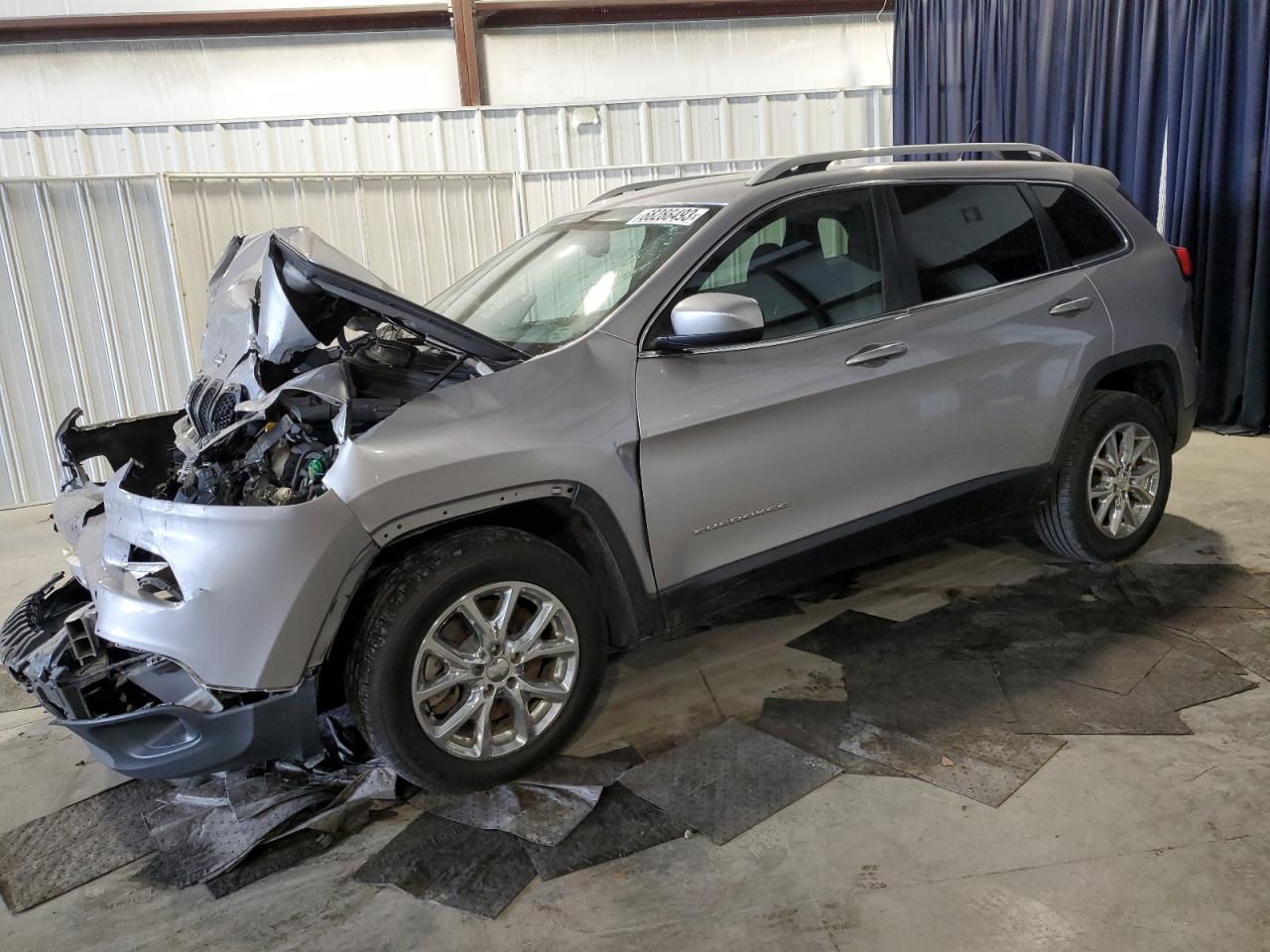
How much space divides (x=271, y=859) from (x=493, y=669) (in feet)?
2.40

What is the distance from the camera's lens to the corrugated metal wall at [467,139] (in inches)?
299

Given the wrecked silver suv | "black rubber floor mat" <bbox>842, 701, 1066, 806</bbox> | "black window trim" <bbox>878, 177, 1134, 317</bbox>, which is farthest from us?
Result: "black window trim" <bbox>878, 177, 1134, 317</bbox>

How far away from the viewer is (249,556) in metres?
2.15

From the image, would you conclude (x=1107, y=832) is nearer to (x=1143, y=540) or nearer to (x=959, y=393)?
(x=959, y=393)

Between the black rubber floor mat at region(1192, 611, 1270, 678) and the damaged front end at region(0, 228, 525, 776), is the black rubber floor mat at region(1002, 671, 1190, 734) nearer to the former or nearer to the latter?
the black rubber floor mat at region(1192, 611, 1270, 678)

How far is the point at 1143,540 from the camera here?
394cm

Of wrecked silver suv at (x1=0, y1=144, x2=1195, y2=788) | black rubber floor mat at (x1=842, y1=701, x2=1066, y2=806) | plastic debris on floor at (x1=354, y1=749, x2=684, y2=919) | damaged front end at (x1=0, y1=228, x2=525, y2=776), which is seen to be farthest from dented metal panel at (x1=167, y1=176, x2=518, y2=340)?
black rubber floor mat at (x1=842, y1=701, x2=1066, y2=806)

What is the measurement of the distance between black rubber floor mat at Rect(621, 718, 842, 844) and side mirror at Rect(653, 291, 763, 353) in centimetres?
118

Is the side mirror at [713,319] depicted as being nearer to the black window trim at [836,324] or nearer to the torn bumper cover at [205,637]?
the black window trim at [836,324]

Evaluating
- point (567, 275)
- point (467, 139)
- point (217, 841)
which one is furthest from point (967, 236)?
point (467, 139)

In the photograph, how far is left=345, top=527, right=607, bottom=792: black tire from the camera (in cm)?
A: 231

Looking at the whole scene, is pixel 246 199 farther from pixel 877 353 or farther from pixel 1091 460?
pixel 1091 460

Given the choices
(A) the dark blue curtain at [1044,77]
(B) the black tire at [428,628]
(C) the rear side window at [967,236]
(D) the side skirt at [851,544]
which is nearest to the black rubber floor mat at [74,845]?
(B) the black tire at [428,628]

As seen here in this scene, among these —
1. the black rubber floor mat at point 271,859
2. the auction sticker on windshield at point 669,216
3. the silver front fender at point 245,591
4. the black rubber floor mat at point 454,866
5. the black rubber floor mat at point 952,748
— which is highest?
the auction sticker on windshield at point 669,216
